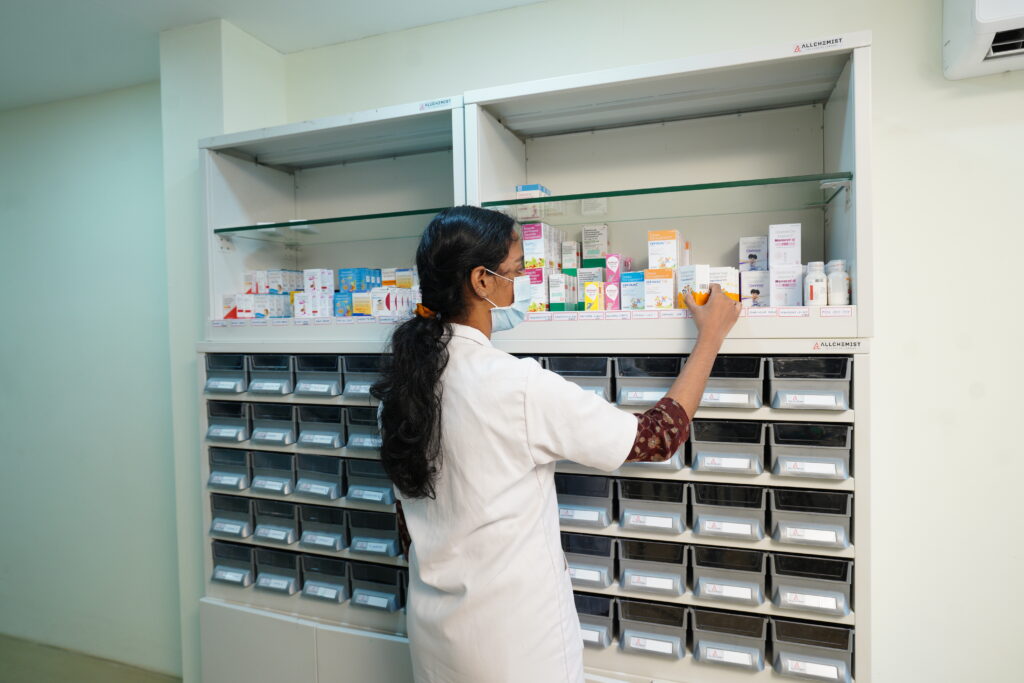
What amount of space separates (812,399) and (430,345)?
951 mm

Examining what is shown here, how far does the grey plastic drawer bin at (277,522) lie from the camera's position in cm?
212

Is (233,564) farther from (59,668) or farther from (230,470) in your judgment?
(59,668)

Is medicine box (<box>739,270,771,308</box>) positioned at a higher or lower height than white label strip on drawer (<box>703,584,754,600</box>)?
higher

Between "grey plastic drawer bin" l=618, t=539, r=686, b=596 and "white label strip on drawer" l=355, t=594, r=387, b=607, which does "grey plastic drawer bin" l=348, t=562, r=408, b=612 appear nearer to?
"white label strip on drawer" l=355, t=594, r=387, b=607

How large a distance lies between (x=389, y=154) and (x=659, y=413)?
67.5 inches

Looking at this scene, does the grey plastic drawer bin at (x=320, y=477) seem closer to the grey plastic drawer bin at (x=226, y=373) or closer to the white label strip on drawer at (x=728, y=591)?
the grey plastic drawer bin at (x=226, y=373)

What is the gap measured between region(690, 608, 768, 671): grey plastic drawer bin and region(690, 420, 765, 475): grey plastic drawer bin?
407 mm

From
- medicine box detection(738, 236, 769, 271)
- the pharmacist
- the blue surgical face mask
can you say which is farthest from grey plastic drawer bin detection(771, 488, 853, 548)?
the blue surgical face mask

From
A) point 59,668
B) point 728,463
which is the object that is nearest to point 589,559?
point 728,463

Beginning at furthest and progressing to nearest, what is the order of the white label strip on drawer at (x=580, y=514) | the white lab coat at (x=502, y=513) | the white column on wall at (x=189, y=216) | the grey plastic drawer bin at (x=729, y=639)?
the white column on wall at (x=189, y=216)
the white label strip on drawer at (x=580, y=514)
the grey plastic drawer bin at (x=729, y=639)
the white lab coat at (x=502, y=513)

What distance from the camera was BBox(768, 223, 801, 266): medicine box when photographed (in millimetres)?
1623

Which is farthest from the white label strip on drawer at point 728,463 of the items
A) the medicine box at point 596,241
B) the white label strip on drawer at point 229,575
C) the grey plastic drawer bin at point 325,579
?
the white label strip on drawer at point 229,575

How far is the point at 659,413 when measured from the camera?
4.35 feet

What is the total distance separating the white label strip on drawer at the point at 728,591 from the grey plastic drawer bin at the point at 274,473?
4.53ft
